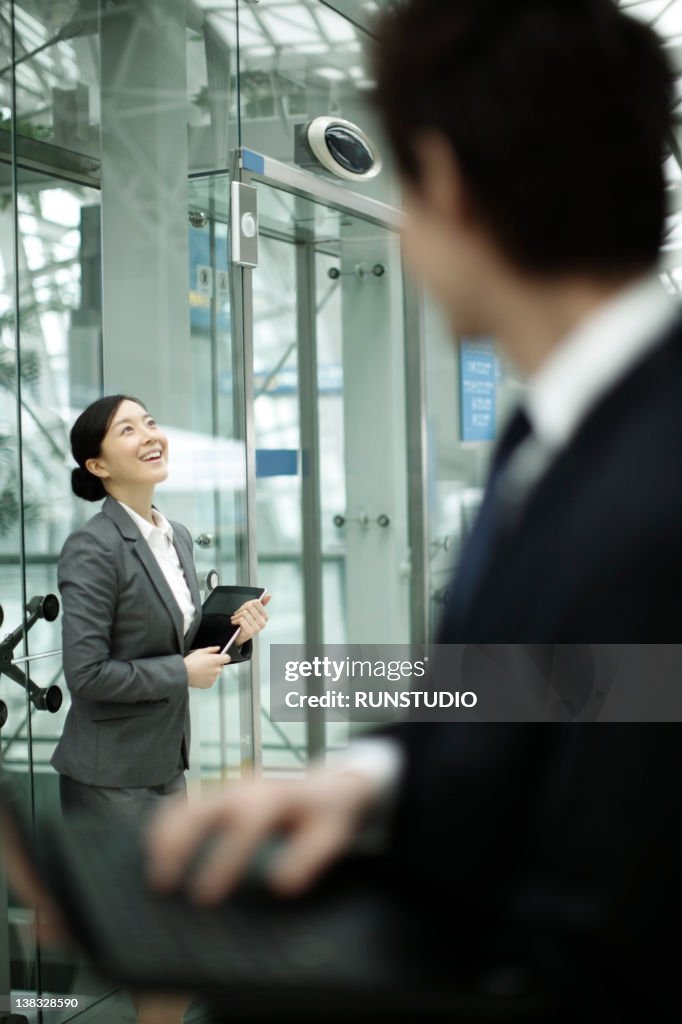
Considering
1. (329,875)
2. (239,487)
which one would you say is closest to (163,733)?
(239,487)

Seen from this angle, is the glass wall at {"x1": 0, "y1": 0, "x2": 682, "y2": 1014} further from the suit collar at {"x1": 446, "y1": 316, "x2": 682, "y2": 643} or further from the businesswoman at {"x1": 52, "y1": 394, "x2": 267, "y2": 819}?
the suit collar at {"x1": 446, "y1": 316, "x2": 682, "y2": 643}

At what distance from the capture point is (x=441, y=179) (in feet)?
2.38

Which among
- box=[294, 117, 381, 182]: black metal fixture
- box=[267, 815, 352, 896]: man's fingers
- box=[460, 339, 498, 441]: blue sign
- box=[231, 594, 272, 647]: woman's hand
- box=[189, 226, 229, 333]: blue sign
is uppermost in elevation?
box=[294, 117, 381, 182]: black metal fixture

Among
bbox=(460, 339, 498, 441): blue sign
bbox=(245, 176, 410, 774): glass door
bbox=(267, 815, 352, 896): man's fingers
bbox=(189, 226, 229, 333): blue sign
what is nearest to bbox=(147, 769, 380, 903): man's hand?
bbox=(267, 815, 352, 896): man's fingers

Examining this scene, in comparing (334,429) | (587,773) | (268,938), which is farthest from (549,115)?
(334,429)

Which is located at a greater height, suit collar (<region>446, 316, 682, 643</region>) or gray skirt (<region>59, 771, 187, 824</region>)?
suit collar (<region>446, 316, 682, 643</region>)

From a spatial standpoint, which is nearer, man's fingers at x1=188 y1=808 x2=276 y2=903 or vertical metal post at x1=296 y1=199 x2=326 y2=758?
man's fingers at x1=188 y1=808 x2=276 y2=903

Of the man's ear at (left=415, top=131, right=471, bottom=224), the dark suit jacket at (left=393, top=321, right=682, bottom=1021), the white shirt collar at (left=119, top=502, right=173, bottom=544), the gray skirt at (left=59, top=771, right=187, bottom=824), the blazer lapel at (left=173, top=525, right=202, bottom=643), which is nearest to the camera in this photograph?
the dark suit jacket at (left=393, top=321, right=682, bottom=1021)

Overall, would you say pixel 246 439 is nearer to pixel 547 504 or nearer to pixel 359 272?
pixel 359 272

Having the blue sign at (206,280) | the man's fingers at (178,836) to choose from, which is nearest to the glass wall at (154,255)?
the blue sign at (206,280)

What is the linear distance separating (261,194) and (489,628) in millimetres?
3035

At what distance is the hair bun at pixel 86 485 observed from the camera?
2.91m

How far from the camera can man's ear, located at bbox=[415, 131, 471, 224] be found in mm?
717

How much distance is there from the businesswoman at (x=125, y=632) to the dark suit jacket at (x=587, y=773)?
6.93 feet
